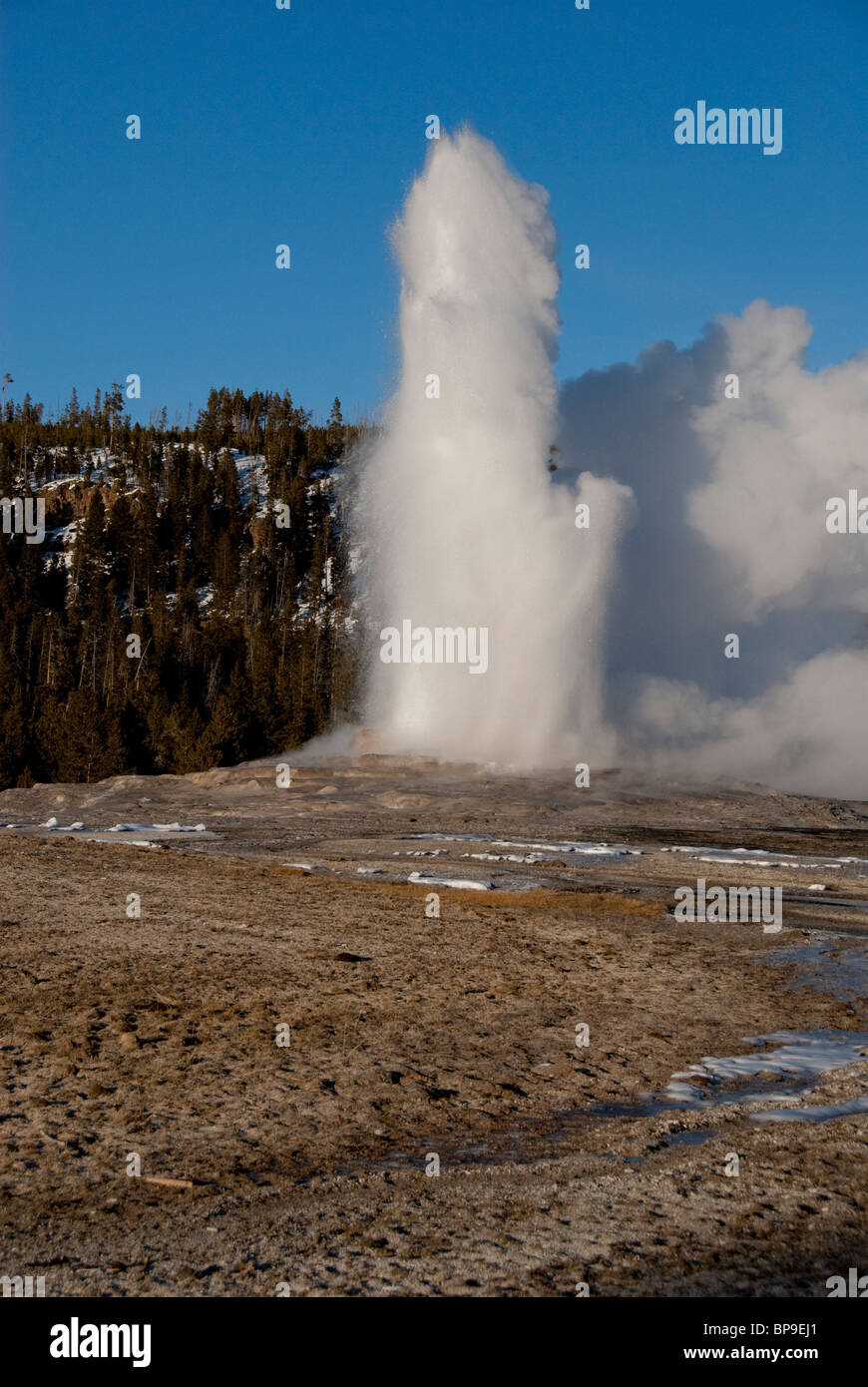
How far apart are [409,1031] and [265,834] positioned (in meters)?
18.3

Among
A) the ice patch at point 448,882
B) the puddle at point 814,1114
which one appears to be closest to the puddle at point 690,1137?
the puddle at point 814,1114

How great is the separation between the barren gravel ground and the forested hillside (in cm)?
3311

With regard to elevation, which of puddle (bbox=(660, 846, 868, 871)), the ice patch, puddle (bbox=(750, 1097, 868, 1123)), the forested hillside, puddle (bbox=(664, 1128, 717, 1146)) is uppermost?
the forested hillside

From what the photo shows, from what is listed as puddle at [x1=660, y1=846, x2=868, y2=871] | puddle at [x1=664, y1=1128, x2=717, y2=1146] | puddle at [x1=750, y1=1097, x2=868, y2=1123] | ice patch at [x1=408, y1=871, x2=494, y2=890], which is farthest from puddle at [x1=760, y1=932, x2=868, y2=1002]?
puddle at [x1=660, y1=846, x2=868, y2=871]

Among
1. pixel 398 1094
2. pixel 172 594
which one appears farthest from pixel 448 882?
pixel 172 594

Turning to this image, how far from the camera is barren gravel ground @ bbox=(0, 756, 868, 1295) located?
5.66 m

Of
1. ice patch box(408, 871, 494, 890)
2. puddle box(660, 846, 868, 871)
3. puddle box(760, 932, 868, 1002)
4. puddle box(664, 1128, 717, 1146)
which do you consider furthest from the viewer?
puddle box(660, 846, 868, 871)

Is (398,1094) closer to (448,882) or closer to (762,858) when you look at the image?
(448,882)

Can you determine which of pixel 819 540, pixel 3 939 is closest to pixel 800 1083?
pixel 3 939

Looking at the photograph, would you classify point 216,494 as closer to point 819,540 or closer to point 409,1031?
point 819,540

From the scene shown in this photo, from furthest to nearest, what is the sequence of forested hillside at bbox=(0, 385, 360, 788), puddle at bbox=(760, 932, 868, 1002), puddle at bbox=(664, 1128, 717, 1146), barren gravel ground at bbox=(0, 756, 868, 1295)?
forested hillside at bbox=(0, 385, 360, 788) < puddle at bbox=(760, 932, 868, 1002) < puddle at bbox=(664, 1128, 717, 1146) < barren gravel ground at bbox=(0, 756, 868, 1295)

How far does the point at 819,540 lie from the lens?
61.0m

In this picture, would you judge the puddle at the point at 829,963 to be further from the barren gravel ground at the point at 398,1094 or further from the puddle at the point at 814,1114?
the puddle at the point at 814,1114

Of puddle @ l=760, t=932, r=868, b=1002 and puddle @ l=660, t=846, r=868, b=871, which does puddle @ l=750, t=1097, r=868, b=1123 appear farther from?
puddle @ l=660, t=846, r=868, b=871
